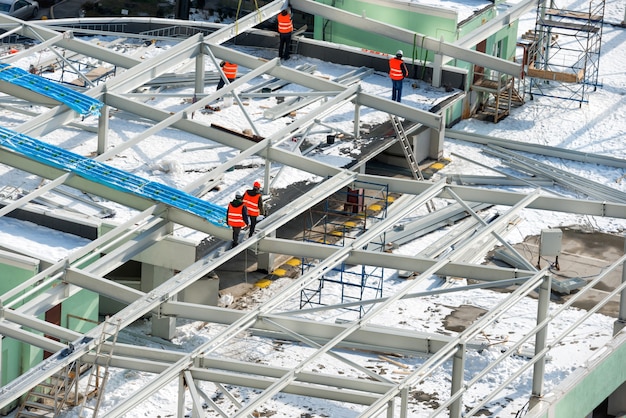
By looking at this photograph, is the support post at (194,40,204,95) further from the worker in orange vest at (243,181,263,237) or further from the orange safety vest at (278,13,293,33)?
the worker in orange vest at (243,181,263,237)

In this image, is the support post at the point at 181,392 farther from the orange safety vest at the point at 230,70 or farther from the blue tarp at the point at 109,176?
the orange safety vest at the point at 230,70

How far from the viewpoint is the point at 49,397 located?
35.1m

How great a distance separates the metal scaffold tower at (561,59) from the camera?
54.1 m

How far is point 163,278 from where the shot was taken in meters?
39.4

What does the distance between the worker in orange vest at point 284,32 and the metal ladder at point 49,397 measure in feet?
57.1

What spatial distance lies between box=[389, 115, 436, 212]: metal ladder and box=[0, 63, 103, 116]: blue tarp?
936 cm

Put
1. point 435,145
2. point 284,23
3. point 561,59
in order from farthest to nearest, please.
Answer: point 561,59 < point 435,145 < point 284,23

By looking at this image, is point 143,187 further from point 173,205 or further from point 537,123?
point 537,123

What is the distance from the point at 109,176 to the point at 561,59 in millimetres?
25044

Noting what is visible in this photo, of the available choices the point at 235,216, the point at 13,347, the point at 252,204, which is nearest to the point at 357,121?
the point at 252,204

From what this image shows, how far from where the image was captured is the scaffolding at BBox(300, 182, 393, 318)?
1634 inches

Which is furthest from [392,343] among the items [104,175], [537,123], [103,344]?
[537,123]

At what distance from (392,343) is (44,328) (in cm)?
724

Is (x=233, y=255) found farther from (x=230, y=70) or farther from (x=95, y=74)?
(x=95, y=74)
